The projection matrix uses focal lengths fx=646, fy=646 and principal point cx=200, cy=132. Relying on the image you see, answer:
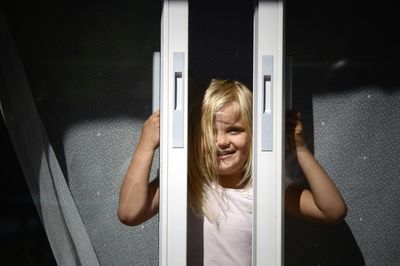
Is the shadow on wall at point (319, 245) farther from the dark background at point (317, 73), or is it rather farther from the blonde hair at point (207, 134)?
the blonde hair at point (207, 134)

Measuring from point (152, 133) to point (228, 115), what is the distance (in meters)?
0.22

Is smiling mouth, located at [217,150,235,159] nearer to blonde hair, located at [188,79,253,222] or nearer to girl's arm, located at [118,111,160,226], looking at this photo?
blonde hair, located at [188,79,253,222]

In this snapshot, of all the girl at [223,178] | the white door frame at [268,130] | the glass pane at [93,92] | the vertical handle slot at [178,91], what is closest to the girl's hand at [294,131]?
the girl at [223,178]

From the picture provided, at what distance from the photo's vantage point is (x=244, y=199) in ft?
6.02

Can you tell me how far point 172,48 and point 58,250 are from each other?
0.72m

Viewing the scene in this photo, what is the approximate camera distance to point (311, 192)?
73.8 inches

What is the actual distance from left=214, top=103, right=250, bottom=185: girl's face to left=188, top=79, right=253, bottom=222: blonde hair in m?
0.01

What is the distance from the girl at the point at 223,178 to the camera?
180 cm

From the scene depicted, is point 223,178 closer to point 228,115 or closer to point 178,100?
point 228,115

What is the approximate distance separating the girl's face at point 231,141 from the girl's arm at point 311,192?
0.46 ft

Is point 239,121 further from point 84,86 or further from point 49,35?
point 49,35

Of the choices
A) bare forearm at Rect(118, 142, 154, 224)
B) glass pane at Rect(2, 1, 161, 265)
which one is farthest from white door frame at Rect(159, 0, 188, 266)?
glass pane at Rect(2, 1, 161, 265)

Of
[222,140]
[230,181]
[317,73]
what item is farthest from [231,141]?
[317,73]

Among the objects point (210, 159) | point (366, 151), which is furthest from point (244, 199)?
point (366, 151)
